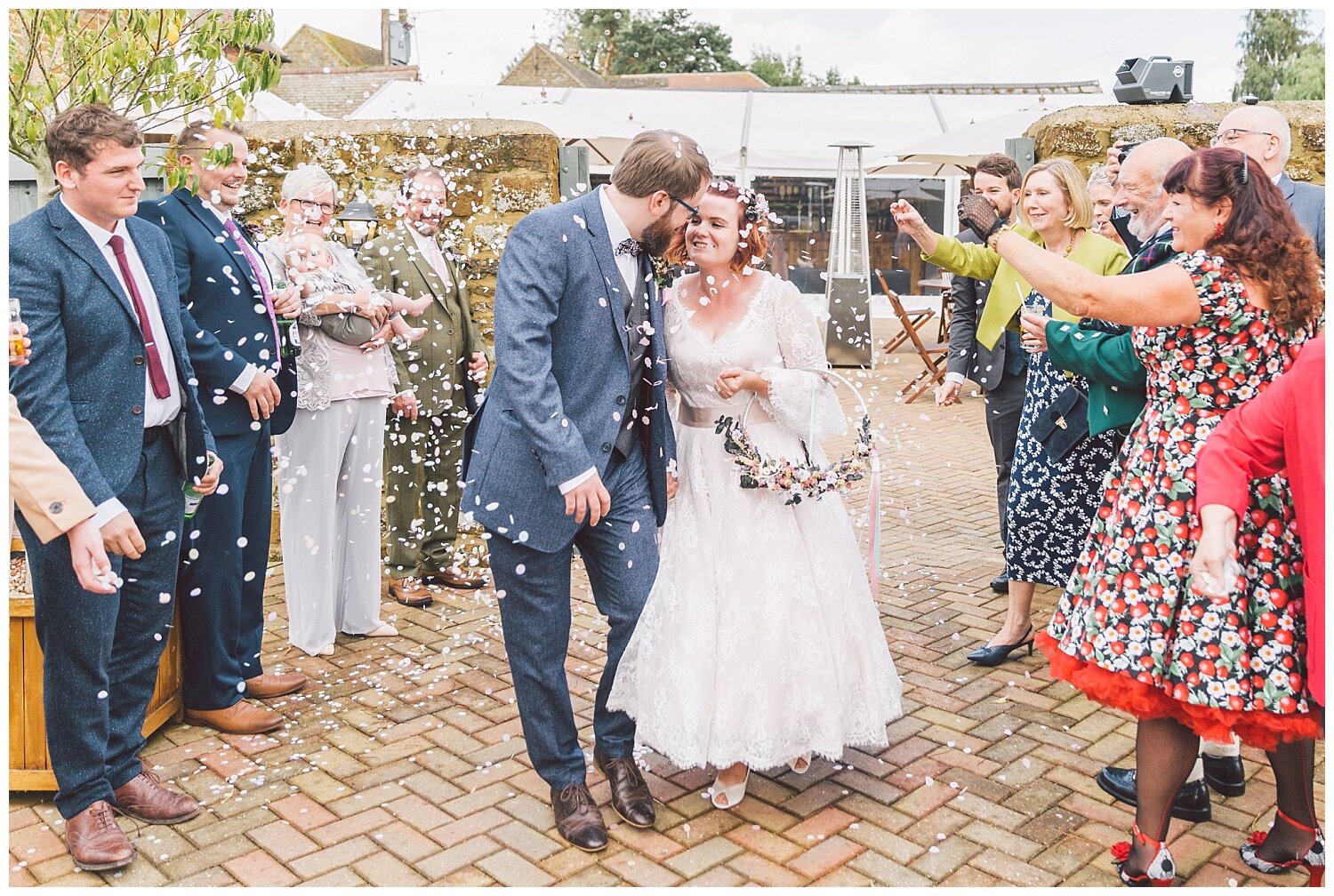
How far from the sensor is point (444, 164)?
6375 millimetres

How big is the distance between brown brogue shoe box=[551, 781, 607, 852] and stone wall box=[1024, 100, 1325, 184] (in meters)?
4.78

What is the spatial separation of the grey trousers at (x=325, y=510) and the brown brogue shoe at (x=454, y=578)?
0.80 m

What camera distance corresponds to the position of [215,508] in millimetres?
4129

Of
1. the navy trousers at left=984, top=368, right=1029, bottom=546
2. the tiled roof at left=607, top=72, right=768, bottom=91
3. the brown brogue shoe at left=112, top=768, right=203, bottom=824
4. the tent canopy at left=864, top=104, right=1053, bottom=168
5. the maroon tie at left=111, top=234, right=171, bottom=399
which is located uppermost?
the tiled roof at left=607, top=72, right=768, bottom=91

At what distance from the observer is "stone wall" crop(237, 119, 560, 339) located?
6297mm

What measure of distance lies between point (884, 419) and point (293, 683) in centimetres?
784

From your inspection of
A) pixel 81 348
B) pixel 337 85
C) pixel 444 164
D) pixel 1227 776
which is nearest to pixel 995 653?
pixel 1227 776

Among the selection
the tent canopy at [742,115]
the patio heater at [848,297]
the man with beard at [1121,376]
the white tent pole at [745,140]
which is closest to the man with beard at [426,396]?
the man with beard at [1121,376]

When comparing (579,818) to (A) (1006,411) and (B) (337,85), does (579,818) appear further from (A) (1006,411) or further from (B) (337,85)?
(B) (337,85)

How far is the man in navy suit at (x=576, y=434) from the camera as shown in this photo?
10.1ft

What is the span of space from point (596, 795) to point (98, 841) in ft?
4.91

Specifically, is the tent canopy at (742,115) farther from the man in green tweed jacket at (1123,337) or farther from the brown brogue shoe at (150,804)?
the brown brogue shoe at (150,804)

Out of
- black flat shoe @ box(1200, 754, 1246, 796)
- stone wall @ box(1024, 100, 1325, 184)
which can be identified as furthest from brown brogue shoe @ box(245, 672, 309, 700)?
stone wall @ box(1024, 100, 1325, 184)

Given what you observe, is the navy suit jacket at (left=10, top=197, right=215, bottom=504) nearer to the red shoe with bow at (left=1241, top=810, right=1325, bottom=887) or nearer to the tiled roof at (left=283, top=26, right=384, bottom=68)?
the red shoe with bow at (left=1241, top=810, right=1325, bottom=887)
